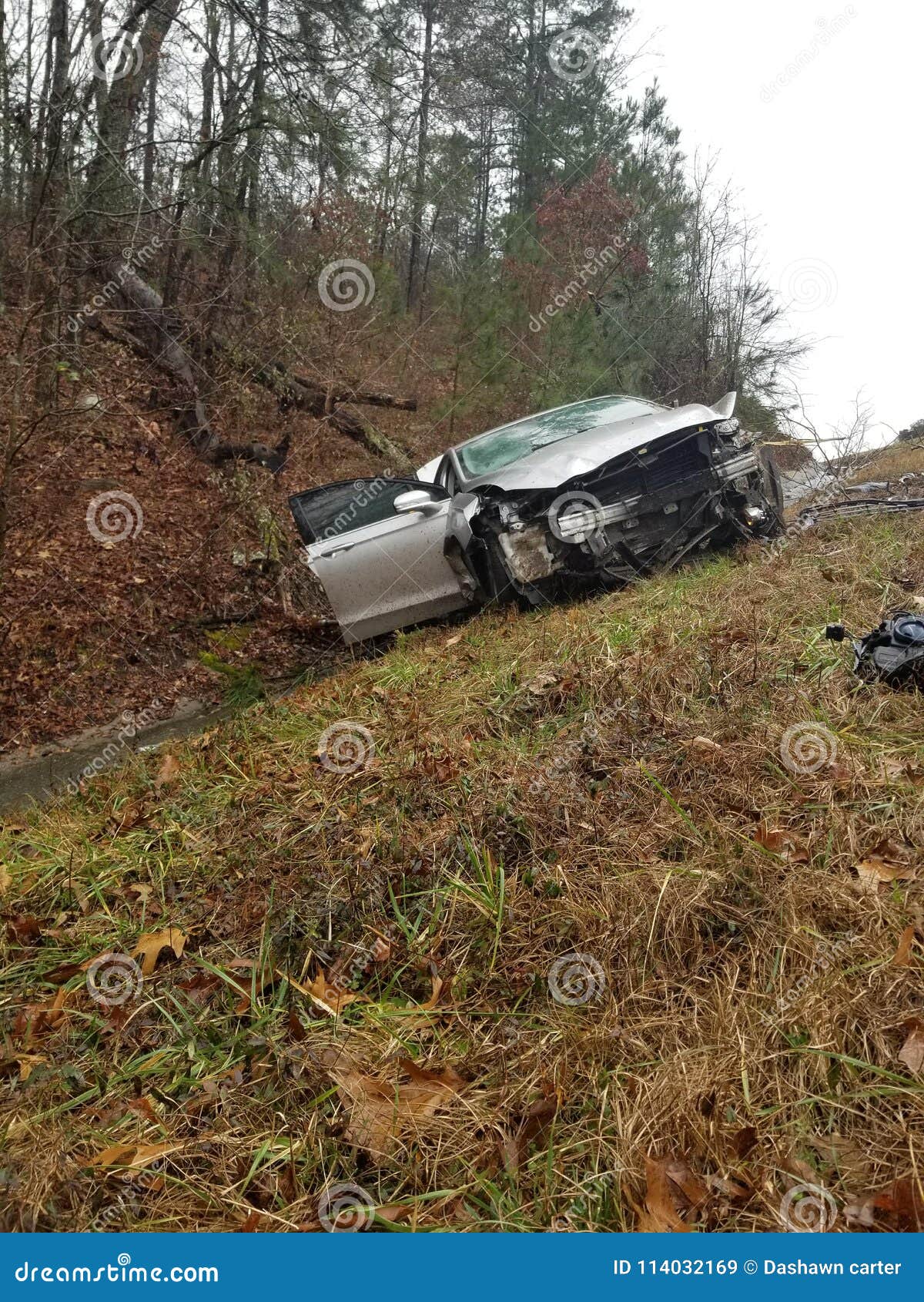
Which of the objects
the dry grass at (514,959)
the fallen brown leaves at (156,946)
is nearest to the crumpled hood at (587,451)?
the dry grass at (514,959)

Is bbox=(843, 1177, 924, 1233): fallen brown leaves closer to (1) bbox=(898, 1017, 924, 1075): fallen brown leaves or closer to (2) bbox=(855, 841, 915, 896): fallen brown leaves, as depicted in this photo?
(1) bbox=(898, 1017, 924, 1075): fallen brown leaves

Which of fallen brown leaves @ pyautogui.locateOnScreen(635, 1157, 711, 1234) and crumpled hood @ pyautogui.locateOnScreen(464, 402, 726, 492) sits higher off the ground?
crumpled hood @ pyautogui.locateOnScreen(464, 402, 726, 492)

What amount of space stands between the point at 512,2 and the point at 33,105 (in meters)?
15.0

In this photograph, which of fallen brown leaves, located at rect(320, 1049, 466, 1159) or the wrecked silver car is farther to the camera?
the wrecked silver car

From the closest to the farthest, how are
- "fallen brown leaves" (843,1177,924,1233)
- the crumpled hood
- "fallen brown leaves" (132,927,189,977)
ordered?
"fallen brown leaves" (843,1177,924,1233) → "fallen brown leaves" (132,927,189,977) → the crumpled hood

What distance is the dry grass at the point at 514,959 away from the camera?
6.63 feet

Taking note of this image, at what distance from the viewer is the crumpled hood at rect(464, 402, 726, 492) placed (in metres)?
5.82

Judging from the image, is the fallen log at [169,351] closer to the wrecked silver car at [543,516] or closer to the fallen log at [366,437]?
the fallen log at [366,437]

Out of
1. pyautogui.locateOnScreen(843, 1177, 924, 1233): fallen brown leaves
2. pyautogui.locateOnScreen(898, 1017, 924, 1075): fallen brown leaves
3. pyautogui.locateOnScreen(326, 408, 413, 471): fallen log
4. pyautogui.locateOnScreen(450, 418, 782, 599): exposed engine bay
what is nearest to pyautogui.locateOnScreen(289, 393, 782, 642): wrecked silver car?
pyautogui.locateOnScreen(450, 418, 782, 599): exposed engine bay

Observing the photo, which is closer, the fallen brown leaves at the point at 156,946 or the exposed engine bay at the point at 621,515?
the fallen brown leaves at the point at 156,946

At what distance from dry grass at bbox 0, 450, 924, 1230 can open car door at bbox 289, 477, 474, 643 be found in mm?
2303

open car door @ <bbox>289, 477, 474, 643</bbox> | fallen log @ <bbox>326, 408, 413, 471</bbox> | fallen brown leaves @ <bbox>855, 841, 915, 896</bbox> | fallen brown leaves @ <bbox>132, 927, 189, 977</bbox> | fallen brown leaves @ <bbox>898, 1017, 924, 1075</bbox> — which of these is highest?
fallen log @ <bbox>326, 408, 413, 471</bbox>

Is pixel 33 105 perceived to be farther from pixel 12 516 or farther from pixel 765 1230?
pixel 765 1230

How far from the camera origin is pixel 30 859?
402 centimetres
